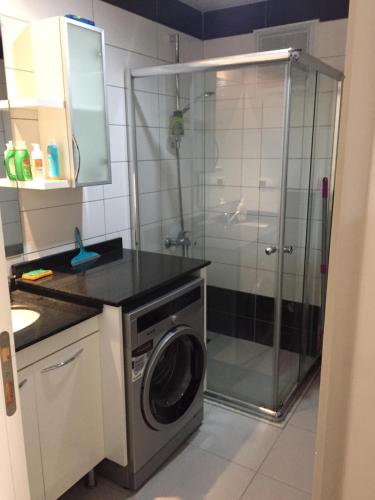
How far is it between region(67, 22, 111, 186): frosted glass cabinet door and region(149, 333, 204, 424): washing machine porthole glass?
3.07 feet

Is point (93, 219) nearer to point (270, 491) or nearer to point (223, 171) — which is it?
point (223, 171)

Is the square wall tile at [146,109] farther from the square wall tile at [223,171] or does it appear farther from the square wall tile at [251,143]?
the square wall tile at [251,143]

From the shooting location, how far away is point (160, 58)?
2674 millimetres

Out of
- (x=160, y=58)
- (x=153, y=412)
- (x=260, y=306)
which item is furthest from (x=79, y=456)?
(x=160, y=58)

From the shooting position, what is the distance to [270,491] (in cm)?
190

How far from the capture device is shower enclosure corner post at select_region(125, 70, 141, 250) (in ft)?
8.11

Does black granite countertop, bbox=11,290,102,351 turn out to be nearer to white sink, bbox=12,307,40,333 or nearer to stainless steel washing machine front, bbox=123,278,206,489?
white sink, bbox=12,307,40,333

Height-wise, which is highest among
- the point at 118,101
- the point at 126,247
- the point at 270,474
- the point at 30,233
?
the point at 118,101

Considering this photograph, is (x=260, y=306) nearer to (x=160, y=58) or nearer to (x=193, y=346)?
(x=193, y=346)

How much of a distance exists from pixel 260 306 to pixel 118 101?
1509 mm

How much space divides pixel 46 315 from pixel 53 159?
709mm

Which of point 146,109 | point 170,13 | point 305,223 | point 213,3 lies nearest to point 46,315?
point 146,109

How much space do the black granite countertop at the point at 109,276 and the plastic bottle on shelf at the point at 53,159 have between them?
0.44m

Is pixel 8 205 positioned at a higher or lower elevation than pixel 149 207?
higher
